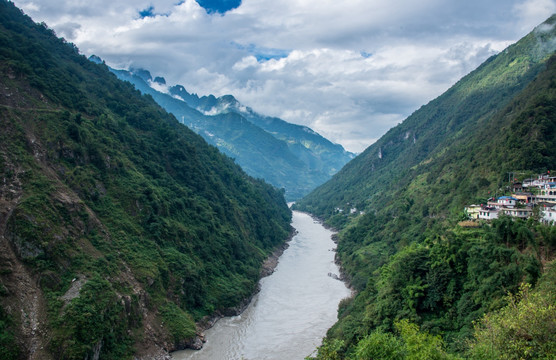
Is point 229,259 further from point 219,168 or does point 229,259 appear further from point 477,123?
point 477,123

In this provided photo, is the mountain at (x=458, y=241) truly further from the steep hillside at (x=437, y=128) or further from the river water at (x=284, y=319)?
the river water at (x=284, y=319)

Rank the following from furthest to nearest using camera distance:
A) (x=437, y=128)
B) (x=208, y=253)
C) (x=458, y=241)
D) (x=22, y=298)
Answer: (x=437, y=128) → (x=208, y=253) → (x=458, y=241) → (x=22, y=298)

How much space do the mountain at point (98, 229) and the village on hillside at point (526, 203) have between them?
3246cm

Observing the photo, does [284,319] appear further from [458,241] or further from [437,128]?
[437,128]

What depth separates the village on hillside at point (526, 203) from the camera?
3900 centimetres

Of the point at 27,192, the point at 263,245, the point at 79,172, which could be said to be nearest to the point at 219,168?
the point at 263,245

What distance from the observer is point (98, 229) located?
43531 millimetres

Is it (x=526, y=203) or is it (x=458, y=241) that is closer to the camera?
(x=458, y=241)

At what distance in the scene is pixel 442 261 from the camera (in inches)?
1459

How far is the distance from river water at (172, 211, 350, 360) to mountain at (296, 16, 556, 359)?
3435 millimetres

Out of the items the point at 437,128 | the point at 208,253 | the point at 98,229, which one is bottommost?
the point at 208,253

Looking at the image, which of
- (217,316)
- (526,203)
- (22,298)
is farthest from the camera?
(217,316)

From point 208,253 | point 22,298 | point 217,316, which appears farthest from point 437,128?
point 22,298

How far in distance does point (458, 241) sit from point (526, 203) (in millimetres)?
11653
